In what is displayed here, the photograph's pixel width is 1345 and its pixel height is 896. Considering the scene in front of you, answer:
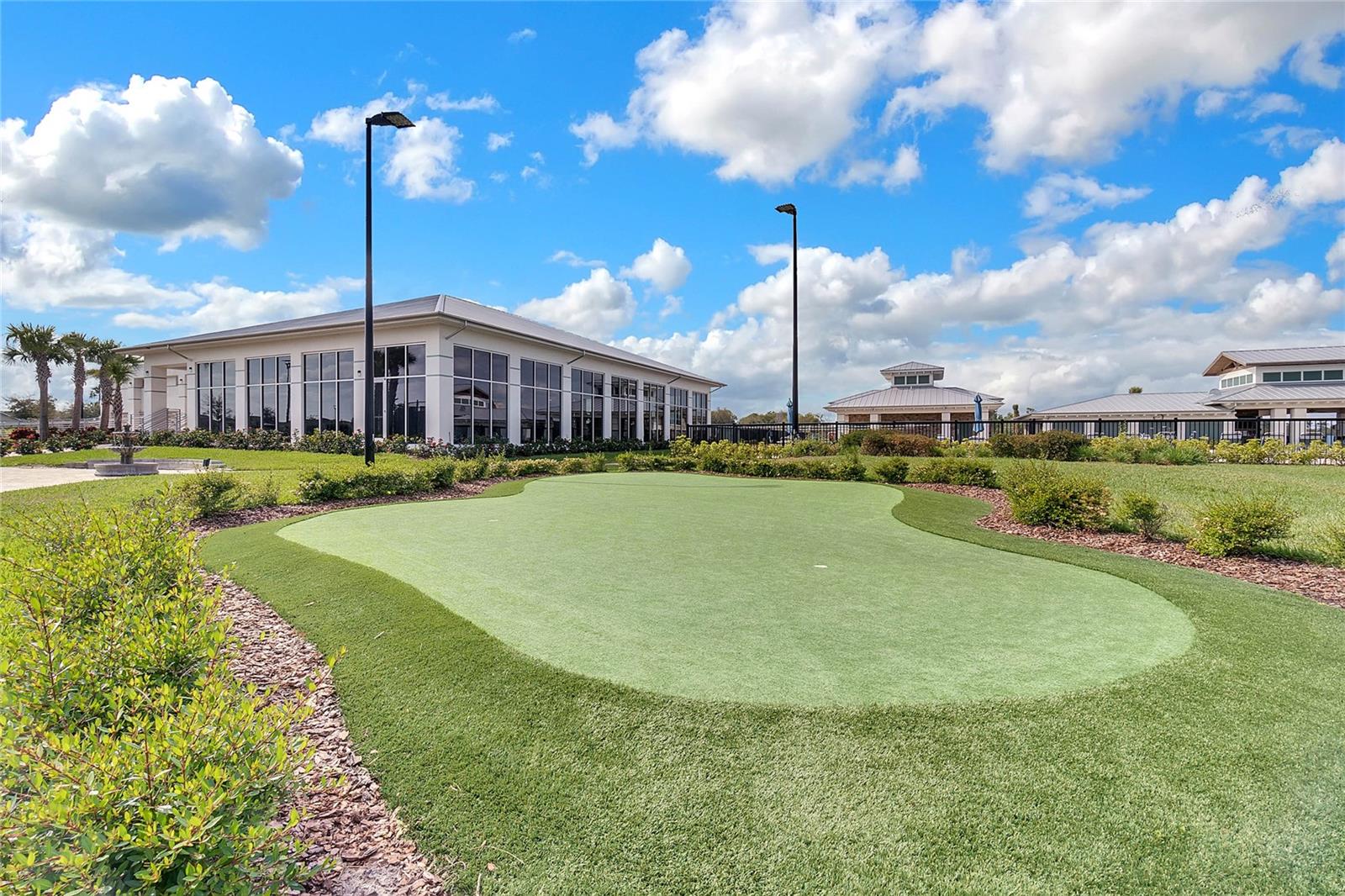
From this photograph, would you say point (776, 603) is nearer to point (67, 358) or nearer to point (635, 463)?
point (635, 463)

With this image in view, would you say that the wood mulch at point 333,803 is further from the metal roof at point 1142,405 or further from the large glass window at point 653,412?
the metal roof at point 1142,405

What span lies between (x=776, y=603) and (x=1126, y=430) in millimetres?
20410

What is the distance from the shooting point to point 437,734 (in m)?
3.02

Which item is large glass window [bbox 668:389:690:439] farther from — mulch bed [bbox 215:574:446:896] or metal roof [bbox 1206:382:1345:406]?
mulch bed [bbox 215:574:446:896]

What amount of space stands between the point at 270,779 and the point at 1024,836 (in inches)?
101

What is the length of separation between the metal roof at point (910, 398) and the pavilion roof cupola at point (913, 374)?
4.83ft

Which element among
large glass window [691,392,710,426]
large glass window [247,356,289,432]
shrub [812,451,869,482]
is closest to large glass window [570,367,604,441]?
large glass window [247,356,289,432]

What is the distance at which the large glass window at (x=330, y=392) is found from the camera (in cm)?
2503

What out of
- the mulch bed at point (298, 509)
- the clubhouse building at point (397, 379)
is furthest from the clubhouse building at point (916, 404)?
the mulch bed at point (298, 509)

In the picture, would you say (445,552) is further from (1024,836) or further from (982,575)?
(1024,836)

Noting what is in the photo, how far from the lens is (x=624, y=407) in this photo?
35344 millimetres

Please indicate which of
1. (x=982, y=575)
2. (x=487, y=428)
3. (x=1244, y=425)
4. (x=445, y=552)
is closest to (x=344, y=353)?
(x=487, y=428)

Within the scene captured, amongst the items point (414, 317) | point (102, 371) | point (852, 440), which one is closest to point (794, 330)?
point (852, 440)

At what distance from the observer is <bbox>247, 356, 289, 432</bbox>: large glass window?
26.7 meters
